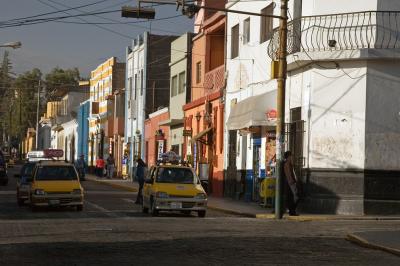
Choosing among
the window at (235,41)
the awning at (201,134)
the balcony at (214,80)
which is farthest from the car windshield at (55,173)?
the awning at (201,134)

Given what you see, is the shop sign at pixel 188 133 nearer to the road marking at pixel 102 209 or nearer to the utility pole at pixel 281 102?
the road marking at pixel 102 209

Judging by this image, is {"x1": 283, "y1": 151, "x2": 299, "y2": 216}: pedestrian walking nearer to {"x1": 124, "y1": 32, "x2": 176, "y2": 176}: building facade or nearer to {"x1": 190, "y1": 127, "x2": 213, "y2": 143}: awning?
{"x1": 190, "y1": 127, "x2": 213, "y2": 143}: awning

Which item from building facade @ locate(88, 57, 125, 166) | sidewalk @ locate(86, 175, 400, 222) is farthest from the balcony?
building facade @ locate(88, 57, 125, 166)

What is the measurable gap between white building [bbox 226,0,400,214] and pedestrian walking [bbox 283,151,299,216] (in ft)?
4.70

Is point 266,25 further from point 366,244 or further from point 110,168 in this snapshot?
point 110,168

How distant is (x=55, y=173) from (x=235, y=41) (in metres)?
13.2

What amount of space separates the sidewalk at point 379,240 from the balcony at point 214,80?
20877 mm

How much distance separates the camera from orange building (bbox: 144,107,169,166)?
54.0m

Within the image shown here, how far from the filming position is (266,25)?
32.7 metres

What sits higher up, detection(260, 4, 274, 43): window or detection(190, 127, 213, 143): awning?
detection(260, 4, 274, 43): window

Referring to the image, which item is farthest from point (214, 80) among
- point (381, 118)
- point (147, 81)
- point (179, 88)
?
point (147, 81)

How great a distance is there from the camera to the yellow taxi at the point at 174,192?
24391mm

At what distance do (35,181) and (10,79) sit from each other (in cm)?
12704

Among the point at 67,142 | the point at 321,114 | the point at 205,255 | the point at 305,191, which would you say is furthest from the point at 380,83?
the point at 67,142
